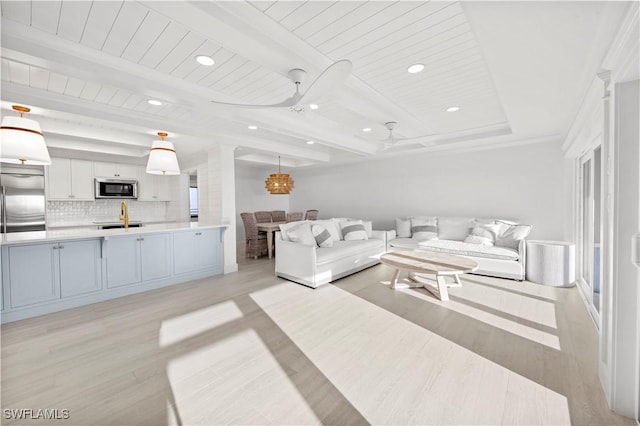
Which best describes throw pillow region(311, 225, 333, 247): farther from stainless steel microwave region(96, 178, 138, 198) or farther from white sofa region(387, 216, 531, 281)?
stainless steel microwave region(96, 178, 138, 198)

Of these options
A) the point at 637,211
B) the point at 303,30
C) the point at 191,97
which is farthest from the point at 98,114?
the point at 637,211

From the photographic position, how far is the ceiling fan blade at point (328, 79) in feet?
5.81

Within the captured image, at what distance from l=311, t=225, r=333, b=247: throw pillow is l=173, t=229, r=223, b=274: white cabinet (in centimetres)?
174

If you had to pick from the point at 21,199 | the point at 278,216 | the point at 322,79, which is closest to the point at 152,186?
the point at 21,199

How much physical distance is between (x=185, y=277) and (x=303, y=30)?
403cm

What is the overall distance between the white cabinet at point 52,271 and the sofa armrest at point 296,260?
8.08 ft

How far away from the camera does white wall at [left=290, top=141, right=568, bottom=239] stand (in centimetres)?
479

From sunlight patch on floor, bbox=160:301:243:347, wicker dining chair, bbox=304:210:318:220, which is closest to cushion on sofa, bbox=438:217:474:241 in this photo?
wicker dining chair, bbox=304:210:318:220

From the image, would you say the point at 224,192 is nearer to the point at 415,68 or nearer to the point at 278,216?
the point at 278,216

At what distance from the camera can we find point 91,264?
349 centimetres

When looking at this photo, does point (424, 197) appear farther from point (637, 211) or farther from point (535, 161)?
point (637, 211)

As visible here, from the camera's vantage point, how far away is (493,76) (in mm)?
2336

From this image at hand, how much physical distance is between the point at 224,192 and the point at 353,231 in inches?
103

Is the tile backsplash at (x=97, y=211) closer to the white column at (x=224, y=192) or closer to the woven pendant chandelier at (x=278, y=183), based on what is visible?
the white column at (x=224, y=192)
